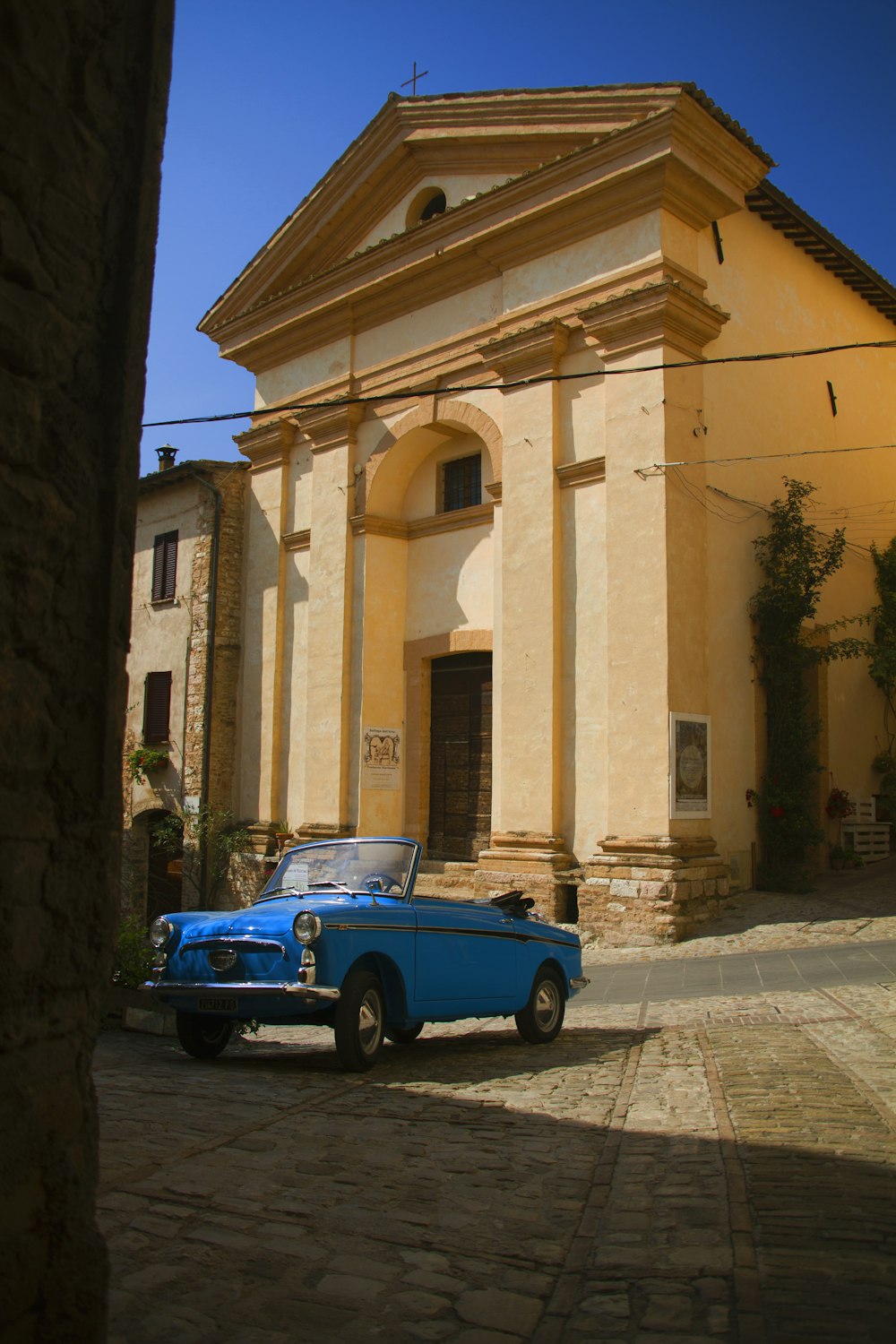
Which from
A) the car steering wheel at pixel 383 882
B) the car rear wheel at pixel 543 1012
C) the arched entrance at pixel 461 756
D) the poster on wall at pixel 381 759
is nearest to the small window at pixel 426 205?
the arched entrance at pixel 461 756

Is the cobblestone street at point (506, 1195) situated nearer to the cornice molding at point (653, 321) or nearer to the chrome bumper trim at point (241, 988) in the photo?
the chrome bumper trim at point (241, 988)

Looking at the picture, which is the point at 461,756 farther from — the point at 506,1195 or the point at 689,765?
the point at 506,1195

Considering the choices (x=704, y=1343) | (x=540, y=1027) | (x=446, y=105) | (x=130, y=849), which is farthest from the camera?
(x=130, y=849)

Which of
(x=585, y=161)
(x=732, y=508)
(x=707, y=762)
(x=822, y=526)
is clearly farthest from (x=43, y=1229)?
(x=822, y=526)

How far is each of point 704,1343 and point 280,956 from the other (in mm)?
4003

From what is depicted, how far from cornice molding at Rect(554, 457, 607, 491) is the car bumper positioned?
964 centimetres

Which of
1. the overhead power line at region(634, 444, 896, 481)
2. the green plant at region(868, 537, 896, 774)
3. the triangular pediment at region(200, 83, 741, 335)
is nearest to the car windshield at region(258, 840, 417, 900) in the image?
the overhead power line at region(634, 444, 896, 481)

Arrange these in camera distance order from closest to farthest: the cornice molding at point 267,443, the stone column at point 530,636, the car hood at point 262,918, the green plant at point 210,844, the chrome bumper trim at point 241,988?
1. the chrome bumper trim at point 241,988
2. the car hood at point 262,918
3. the stone column at point 530,636
4. the green plant at point 210,844
5. the cornice molding at point 267,443

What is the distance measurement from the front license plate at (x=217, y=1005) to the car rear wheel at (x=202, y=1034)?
0.53m

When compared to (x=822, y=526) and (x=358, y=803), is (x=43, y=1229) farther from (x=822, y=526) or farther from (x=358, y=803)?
(x=822, y=526)

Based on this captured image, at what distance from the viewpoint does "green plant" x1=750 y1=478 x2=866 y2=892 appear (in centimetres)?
1502

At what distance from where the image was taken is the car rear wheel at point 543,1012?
328 inches

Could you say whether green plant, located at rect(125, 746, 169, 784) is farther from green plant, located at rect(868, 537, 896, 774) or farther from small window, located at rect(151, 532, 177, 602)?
green plant, located at rect(868, 537, 896, 774)

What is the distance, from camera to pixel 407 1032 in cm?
844
